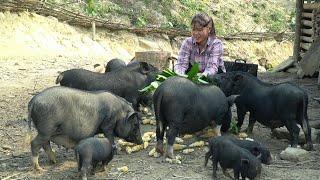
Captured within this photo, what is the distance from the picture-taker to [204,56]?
7172 mm

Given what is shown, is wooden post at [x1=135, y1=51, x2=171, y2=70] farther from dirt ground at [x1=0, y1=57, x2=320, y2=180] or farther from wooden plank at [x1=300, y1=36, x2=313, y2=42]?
wooden plank at [x1=300, y1=36, x2=313, y2=42]

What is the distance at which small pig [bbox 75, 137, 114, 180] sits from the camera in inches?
186

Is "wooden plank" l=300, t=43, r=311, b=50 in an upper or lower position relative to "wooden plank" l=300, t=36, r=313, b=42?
lower

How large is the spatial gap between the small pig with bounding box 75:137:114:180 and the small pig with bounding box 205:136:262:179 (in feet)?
3.51

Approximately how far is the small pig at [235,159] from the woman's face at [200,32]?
2.18 meters

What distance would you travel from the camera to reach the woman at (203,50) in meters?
6.68

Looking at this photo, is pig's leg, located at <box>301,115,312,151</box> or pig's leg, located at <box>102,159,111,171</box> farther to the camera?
pig's leg, located at <box>301,115,312,151</box>

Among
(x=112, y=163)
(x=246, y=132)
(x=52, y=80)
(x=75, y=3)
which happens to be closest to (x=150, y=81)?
(x=246, y=132)

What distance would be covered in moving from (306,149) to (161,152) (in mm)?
1717

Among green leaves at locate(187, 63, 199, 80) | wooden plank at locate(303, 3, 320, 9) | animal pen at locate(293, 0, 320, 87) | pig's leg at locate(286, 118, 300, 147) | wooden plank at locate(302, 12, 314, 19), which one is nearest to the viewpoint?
pig's leg at locate(286, 118, 300, 147)

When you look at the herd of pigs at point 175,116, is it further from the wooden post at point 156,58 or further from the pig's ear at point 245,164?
the wooden post at point 156,58

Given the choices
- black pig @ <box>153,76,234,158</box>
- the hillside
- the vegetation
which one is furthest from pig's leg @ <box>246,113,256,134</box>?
the vegetation

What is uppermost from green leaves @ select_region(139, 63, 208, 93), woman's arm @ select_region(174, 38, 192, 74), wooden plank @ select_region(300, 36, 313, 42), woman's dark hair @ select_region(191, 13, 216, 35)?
woman's dark hair @ select_region(191, 13, 216, 35)

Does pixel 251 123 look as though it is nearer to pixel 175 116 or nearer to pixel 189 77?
pixel 189 77
